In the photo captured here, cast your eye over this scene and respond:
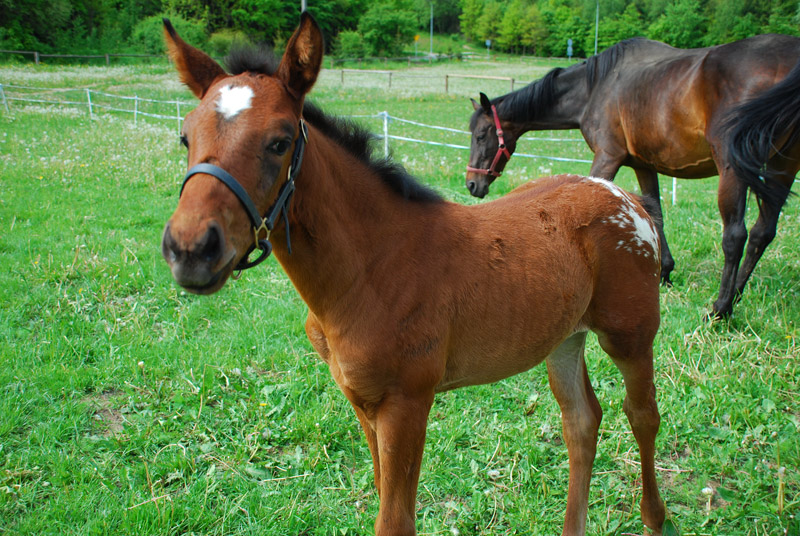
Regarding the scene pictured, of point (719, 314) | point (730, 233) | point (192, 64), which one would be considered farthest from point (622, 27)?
point (192, 64)

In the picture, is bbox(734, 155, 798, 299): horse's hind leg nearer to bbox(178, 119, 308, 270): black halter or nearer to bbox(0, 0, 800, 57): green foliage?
bbox(0, 0, 800, 57): green foliage

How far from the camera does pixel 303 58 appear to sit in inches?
67.6

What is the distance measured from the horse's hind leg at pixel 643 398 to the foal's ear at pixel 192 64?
6.71 ft

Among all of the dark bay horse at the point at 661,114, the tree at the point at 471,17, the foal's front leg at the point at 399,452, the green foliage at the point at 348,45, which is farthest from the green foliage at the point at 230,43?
the tree at the point at 471,17

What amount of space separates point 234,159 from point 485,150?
5.75 meters

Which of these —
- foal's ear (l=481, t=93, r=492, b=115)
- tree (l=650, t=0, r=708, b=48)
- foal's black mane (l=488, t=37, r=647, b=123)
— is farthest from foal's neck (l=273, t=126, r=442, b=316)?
tree (l=650, t=0, r=708, b=48)

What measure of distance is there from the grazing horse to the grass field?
20.6 inches

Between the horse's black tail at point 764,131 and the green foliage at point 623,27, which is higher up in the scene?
the green foliage at point 623,27

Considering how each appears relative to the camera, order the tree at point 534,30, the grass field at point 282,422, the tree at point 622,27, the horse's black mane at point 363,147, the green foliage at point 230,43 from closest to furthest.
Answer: the green foliage at point 230,43
the horse's black mane at point 363,147
the grass field at point 282,422
the tree at point 622,27
the tree at point 534,30

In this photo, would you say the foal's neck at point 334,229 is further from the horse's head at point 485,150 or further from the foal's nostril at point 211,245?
the horse's head at point 485,150

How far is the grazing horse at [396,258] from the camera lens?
1571mm

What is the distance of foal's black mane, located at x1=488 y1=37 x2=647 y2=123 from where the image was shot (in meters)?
6.26

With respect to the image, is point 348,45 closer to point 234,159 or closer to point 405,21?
point 405,21

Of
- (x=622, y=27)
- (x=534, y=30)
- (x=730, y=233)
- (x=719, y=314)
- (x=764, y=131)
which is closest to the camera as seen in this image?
(x=764, y=131)
